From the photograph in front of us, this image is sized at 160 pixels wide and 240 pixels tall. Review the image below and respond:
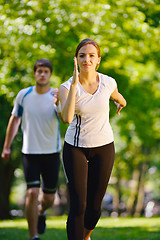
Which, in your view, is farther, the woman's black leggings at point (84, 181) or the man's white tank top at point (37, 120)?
the man's white tank top at point (37, 120)

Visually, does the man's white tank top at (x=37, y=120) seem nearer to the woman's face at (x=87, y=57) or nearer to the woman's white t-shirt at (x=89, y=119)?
the woman's white t-shirt at (x=89, y=119)

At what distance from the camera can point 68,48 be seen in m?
11.5

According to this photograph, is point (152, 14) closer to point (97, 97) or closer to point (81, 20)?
point (81, 20)

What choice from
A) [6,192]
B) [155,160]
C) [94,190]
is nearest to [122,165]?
[155,160]

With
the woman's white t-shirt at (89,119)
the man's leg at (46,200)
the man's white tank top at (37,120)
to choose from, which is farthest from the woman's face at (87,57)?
the man's leg at (46,200)

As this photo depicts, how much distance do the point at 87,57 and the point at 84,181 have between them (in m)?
1.18

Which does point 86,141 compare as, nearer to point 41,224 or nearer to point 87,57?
point 87,57

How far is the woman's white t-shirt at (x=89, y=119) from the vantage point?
12.3 ft

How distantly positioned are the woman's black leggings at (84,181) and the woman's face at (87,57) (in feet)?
2.54

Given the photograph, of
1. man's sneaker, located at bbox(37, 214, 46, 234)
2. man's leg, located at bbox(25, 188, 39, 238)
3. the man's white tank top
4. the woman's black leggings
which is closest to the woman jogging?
the woman's black leggings

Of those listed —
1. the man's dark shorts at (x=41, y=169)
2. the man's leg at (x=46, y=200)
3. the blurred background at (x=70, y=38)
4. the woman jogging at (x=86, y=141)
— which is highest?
the blurred background at (x=70, y=38)

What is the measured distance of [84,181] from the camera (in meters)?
3.82

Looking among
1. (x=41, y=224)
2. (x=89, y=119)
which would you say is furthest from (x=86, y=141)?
(x=41, y=224)

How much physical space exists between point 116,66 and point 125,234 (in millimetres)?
6994
